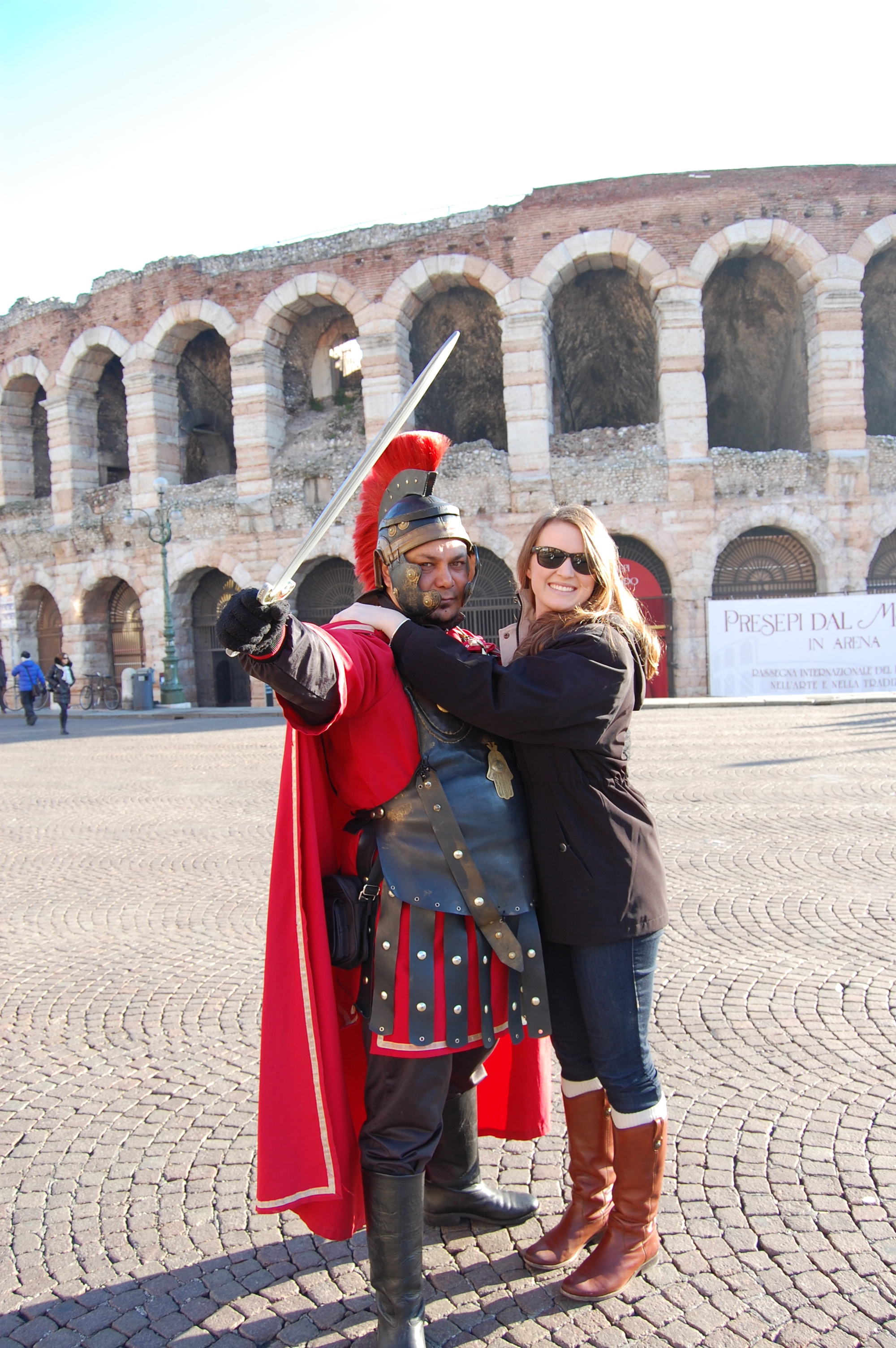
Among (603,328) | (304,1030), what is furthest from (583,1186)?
(603,328)

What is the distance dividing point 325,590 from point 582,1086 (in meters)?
20.3

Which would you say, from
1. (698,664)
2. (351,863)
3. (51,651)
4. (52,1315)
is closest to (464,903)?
(351,863)

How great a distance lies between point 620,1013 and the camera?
2.06 m

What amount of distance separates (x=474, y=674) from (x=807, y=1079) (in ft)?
7.05

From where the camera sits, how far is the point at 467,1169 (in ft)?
7.71

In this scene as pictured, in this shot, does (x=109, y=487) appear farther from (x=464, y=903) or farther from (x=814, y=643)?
(x=464, y=903)

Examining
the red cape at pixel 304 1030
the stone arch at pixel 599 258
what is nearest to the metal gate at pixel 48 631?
the stone arch at pixel 599 258

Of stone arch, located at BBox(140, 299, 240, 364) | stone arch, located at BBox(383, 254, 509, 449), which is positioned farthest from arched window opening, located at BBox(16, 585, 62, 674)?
stone arch, located at BBox(383, 254, 509, 449)

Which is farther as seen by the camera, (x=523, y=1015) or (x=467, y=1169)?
(x=467, y=1169)

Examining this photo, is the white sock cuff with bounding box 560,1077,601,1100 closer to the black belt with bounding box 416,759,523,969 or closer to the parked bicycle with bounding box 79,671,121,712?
the black belt with bounding box 416,759,523,969

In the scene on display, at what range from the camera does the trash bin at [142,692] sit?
21.8 meters

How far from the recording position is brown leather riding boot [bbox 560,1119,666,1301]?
6.81ft

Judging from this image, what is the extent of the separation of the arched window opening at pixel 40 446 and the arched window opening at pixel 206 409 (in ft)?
14.7

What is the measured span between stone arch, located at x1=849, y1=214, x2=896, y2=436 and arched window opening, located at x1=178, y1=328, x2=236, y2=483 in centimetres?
1655
